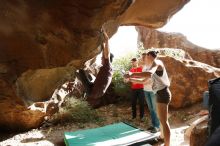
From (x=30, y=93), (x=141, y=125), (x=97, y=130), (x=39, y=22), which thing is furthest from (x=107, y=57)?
(x=141, y=125)

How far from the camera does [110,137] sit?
6621mm

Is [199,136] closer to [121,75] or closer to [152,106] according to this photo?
[152,106]

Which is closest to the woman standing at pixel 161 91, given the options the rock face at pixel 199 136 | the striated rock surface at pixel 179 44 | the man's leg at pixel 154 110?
the man's leg at pixel 154 110

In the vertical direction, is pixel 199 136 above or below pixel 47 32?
below

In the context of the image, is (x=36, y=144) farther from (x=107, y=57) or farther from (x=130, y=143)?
(x=107, y=57)

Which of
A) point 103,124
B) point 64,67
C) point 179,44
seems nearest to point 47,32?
point 64,67

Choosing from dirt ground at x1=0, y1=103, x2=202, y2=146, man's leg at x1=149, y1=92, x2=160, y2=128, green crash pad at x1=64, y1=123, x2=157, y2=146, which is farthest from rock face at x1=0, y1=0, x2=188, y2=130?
dirt ground at x1=0, y1=103, x2=202, y2=146

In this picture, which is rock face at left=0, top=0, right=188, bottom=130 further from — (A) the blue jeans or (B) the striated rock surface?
(B) the striated rock surface

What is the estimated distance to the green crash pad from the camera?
6164mm

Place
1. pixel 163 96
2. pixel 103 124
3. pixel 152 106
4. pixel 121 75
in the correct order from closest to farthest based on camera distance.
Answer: pixel 163 96 → pixel 152 106 → pixel 103 124 → pixel 121 75

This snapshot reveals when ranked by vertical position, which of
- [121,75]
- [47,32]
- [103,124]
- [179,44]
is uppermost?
[179,44]

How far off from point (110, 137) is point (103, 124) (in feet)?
7.71

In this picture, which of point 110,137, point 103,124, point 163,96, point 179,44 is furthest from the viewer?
point 179,44

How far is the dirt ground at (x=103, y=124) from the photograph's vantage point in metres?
7.15
